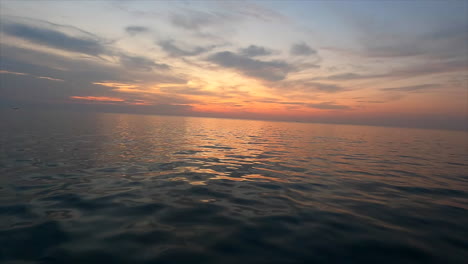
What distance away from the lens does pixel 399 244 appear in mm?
5957

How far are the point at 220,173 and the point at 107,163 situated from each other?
765 centimetres

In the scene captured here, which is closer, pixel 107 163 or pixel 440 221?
pixel 440 221

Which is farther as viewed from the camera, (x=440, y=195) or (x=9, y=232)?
(x=440, y=195)

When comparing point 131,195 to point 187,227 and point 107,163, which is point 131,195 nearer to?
point 187,227

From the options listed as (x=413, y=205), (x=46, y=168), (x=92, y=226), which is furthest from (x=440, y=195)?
(x=46, y=168)

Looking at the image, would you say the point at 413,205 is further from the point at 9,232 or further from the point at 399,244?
the point at 9,232

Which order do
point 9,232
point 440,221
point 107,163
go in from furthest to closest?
point 107,163
point 440,221
point 9,232

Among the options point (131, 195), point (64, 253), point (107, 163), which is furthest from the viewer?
point (107, 163)

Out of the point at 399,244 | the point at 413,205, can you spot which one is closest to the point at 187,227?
the point at 399,244

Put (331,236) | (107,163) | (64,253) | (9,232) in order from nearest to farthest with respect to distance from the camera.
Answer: (64,253) < (9,232) < (331,236) < (107,163)

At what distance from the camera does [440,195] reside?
34.7ft

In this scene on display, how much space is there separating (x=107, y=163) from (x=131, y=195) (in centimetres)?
691

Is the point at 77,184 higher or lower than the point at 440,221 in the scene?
lower

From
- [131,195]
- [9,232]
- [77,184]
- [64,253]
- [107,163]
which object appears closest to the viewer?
[64,253]
